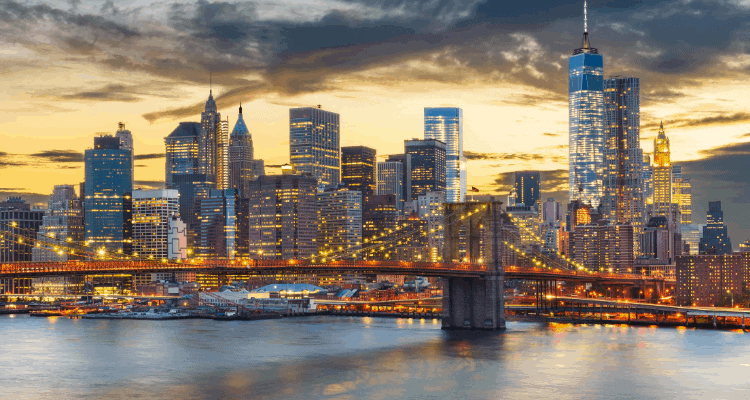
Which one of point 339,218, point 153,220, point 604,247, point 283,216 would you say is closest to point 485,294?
point 283,216

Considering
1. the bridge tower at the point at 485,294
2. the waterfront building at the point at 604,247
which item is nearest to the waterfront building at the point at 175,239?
the waterfront building at the point at 604,247

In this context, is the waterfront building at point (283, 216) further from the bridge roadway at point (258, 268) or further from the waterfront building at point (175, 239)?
the bridge roadway at point (258, 268)

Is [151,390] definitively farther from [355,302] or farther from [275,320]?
[355,302]

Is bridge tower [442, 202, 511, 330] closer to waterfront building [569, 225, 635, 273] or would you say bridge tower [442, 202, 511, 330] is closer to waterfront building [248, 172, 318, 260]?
waterfront building [248, 172, 318, 260]

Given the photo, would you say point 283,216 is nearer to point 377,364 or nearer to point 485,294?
point 485,294

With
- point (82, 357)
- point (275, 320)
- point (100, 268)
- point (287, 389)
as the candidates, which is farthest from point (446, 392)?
point (275, 320)
